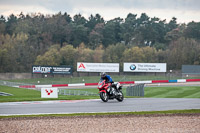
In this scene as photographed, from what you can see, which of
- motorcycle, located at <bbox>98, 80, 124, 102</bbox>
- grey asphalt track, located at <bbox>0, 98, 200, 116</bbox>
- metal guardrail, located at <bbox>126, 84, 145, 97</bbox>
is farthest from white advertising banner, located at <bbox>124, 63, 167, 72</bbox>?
grey asphalt track, located at <bbox>0, 98, 200, 116</bbox>

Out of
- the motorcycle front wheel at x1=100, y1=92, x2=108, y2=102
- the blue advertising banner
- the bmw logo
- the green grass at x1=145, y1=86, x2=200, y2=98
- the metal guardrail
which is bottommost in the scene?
the green grass at x1=145, y1=86, x2=200, y2=98

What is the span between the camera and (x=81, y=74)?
7944 centimetres

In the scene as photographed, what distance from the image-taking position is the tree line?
91.4 meters

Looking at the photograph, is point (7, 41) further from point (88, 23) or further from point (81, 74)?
point (88, 23)

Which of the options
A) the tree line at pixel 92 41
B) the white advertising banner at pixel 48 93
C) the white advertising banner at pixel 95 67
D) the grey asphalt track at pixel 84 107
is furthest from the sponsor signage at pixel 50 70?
the grey asphalt track at pixel 84 107

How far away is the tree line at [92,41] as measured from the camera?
9144 centimetres

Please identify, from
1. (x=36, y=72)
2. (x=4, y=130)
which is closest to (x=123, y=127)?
(x=4, y=130)

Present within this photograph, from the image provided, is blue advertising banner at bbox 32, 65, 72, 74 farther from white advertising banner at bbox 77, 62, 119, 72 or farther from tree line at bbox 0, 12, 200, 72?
tree line at bbox 0, 12, 200, 72

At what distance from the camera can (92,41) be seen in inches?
4985

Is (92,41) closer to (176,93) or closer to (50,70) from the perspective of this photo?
(50,70)

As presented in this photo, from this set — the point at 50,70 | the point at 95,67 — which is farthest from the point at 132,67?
the point at 50,70

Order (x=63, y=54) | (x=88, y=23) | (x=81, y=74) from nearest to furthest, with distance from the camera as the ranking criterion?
(x=81, y=74) → (x=63, y=54) → (x=88, y=23)

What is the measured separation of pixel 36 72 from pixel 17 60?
19.5 m

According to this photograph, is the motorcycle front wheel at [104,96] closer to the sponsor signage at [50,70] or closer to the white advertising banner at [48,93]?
the white advertising banner at [48,93]
